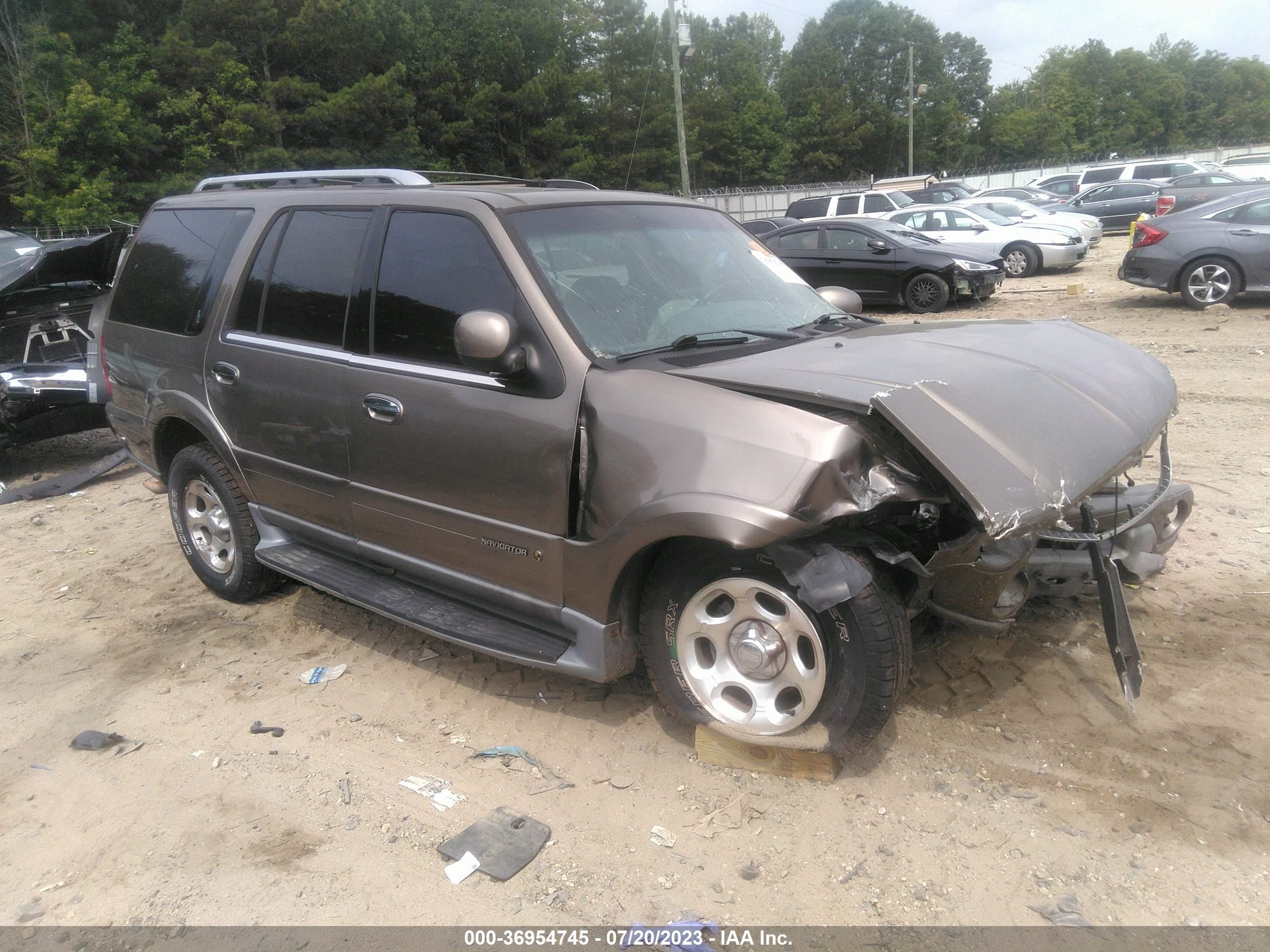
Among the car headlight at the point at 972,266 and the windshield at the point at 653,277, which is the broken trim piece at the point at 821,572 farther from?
the car headlight at the point at 972,266

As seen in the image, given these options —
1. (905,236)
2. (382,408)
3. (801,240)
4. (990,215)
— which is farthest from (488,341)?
(990,215)

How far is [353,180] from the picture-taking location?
4336 millimetres

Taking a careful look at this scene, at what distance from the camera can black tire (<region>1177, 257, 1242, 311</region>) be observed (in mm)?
11484

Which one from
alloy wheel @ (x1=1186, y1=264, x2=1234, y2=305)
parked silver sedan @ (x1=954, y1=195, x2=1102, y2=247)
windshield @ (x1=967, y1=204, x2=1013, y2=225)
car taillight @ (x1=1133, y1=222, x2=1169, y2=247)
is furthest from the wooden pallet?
parked silver sedan @ (x1=954, y1=195, x2=1102, y2=247)

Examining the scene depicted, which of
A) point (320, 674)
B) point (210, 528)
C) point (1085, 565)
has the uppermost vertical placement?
point (1085, 565)

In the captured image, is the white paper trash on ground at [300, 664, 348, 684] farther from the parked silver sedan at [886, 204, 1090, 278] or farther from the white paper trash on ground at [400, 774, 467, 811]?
the parked silver sedan at [886, 204, 1090, 278]

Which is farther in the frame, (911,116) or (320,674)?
(911,116)

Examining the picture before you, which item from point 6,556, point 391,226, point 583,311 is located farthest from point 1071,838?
point 6,556

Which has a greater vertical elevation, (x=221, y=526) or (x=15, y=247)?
(x=15, y=247)

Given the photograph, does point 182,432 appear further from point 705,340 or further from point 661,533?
point 661,533

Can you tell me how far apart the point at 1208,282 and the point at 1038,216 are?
709 cm

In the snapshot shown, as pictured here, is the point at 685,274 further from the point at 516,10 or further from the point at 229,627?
the point at 516,10

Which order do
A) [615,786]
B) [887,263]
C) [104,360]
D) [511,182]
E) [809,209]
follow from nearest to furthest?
[615,786], [511,182], [104,360], [887,263], [809,209]

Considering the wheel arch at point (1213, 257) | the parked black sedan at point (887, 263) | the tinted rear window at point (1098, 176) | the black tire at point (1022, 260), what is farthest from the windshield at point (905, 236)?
the tinted rear window at point (1098, 176)
